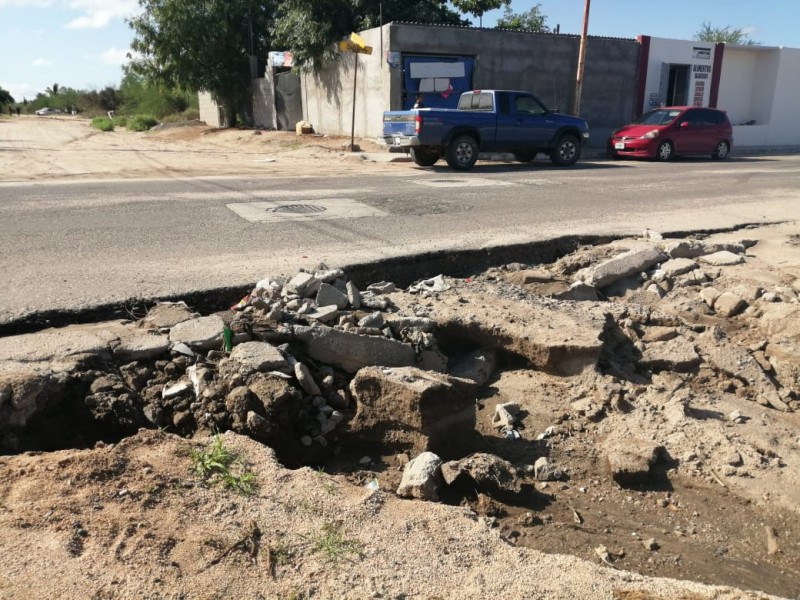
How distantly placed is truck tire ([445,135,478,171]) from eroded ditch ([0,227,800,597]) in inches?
392

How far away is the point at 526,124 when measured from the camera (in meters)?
15.9

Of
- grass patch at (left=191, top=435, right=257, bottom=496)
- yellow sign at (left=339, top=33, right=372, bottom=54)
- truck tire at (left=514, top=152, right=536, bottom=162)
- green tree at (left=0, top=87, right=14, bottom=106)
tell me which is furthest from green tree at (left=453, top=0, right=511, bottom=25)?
green tree at (left=0, top=87, right=14, bottom=106)

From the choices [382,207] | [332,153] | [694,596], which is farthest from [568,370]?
[332,153]

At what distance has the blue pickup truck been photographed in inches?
581

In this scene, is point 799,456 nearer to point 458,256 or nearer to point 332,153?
point 458,256

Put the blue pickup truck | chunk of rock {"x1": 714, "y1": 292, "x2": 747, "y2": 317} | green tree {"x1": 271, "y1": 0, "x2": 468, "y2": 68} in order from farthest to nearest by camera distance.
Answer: green tree {"x1": 271, "y1": 0, "x2": 468, "y2": 68}
the blue pickup truck
chunk of rock {"x1": 714, "y1": 292, "x2": 747, "y2": 317}

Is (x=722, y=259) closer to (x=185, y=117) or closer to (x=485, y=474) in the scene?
(x=485, y=474)

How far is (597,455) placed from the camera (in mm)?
3969

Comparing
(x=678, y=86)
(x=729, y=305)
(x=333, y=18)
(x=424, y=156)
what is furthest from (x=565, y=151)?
(x=678, y=86)

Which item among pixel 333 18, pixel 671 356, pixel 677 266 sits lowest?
pixel 671 356

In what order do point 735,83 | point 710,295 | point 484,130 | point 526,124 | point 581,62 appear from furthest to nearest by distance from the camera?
point 735,83, point 581,62, point 526,124, point 484,130, point 710,295

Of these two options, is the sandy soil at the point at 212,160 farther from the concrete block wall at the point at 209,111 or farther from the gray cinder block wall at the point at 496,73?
the concrete block wall at the point at 209,111

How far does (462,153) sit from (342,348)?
11627mm

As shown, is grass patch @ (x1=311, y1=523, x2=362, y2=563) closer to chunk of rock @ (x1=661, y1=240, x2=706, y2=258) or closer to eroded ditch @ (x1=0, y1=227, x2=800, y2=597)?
eroded ditch @ (x1=0, y1=227, x2=800, y2=597)
